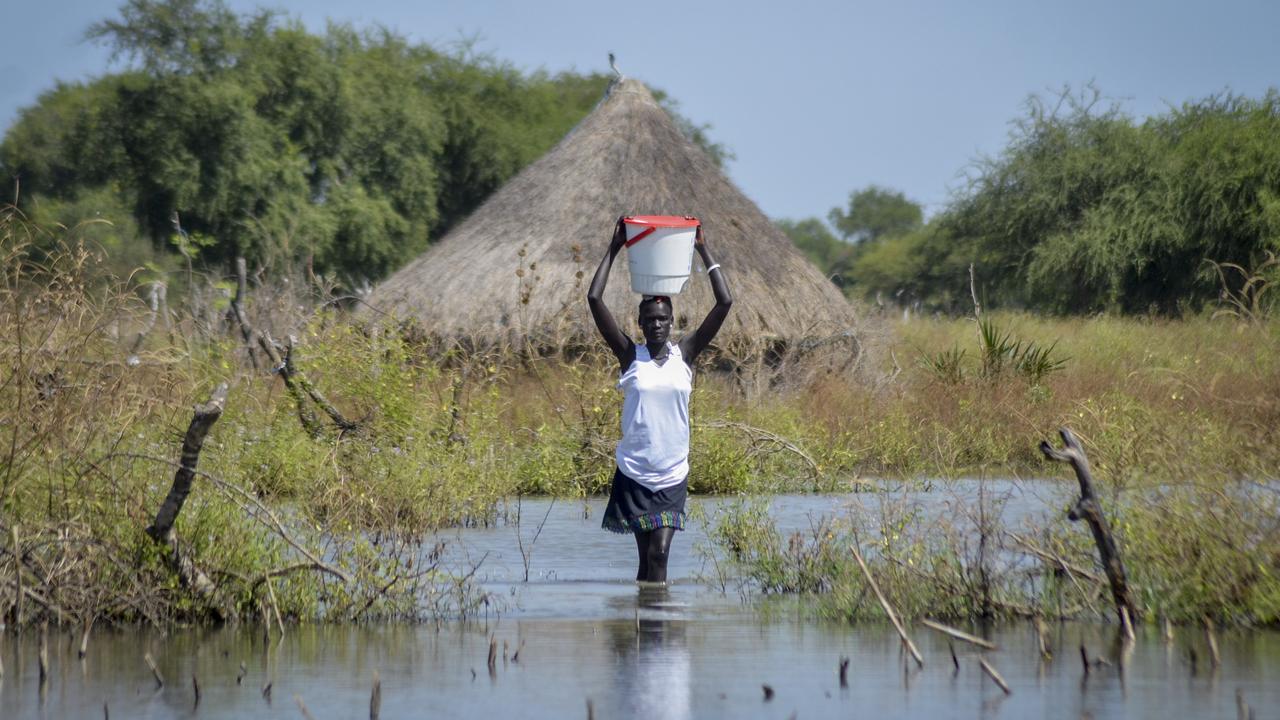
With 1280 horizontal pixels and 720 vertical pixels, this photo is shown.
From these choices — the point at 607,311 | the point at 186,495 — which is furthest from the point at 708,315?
the point at 186,495

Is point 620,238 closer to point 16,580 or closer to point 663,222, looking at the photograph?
point 663,222

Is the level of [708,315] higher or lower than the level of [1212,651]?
higher

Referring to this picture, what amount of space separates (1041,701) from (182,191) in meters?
28.4

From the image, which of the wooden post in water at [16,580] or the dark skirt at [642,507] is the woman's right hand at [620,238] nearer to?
the dark skirt at [642,507]

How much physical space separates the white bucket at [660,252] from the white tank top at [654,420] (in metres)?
0.52

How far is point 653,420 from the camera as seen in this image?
8.17m

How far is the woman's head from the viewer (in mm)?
8258

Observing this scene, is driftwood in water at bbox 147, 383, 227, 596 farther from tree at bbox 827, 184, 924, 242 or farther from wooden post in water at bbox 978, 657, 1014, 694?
tree at bbox 827, 184, 924, 242

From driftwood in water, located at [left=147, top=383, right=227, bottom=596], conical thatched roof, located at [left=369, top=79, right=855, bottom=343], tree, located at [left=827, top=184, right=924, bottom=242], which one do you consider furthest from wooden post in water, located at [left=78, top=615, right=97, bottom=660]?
tree, located at [left=827, top=184, right=924, bottom=242]

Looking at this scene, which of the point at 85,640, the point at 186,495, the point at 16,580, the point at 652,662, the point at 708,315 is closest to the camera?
the point at 85,640

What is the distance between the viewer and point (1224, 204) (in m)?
31.3

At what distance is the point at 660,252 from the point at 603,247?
13043mm

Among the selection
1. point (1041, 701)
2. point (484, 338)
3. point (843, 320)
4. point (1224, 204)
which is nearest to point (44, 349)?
point (1041, 701)

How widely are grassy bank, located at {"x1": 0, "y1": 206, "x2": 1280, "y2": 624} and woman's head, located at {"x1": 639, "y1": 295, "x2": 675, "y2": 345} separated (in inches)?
51.5
